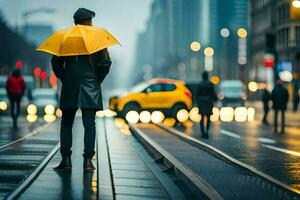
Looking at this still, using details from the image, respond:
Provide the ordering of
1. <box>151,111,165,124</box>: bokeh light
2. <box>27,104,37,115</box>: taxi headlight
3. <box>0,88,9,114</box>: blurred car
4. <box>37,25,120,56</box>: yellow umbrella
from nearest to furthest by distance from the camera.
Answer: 1. <box>37,25,120,56</box>: yellow umbrella
2. <box>151,111,165,124</box>: bokeh light
3. <box>27,104,37,115</box>: taxi headlight
4. <box>0,88,9,114</box>: blurred car

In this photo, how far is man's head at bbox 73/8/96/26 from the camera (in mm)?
10305

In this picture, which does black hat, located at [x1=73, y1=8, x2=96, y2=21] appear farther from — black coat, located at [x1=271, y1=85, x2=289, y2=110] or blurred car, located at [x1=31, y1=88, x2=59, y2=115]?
blurred car, located at [x1=31, y1=88, x2=59, y2=115]

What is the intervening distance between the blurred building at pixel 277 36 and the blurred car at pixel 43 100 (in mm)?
44488

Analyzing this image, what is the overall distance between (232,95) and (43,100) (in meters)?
18.0

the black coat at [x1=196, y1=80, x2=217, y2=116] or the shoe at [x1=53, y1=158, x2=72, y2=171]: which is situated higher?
the black coat at [x1=196, y1=80, x2=217, y2=116]

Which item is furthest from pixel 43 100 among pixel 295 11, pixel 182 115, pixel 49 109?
pixel 295 11

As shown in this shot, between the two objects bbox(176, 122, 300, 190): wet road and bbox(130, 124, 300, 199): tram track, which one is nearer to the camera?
bbox(130, 124, 300, 199): tram track

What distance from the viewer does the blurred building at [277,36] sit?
3816 inches

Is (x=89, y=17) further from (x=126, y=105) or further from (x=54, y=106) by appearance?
(x=54, y=106)

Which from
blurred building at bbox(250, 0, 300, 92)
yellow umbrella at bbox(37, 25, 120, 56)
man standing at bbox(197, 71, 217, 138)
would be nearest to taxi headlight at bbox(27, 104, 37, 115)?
man standing at bbox(197, 71, 217, 138)

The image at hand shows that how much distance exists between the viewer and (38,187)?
8727 mm

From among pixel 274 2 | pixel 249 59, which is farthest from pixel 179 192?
pixel 249 59

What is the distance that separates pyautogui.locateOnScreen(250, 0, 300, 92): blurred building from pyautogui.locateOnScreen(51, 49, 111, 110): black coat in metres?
74.1

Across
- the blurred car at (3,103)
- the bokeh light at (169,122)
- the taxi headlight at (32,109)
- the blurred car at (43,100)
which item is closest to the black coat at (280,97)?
the bokeh light at (169,122)
